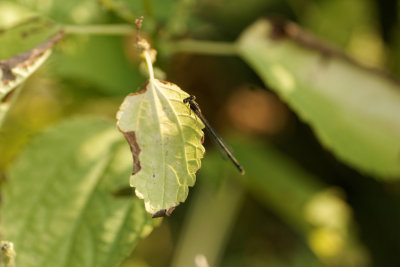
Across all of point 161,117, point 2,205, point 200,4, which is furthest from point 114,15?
point 161,117

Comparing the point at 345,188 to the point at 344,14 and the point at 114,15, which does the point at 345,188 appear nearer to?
the point at 344,14

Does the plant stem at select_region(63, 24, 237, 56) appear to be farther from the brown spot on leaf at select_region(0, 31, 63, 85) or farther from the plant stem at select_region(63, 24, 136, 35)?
the brown spot on leaf at select_region(0, 31, 63, 85)

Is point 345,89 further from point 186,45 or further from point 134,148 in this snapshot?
point 134,148

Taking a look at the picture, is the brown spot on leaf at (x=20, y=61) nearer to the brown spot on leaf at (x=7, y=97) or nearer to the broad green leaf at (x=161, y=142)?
the brown spot on leaf at (x=7, y=97)

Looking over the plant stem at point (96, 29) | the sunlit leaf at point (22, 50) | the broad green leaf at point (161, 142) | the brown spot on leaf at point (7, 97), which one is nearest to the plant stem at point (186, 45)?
the plant stem at point (96, 29)

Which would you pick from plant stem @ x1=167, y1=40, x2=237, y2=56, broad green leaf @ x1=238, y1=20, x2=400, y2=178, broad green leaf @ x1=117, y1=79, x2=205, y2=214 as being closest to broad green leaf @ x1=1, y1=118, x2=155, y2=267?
broad green leaf @ x1=117, y1=79, x2=205, y2=214

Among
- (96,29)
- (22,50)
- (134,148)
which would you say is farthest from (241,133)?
(134,148)

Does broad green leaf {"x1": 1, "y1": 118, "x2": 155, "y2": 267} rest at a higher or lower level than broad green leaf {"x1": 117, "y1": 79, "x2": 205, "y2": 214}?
lower
